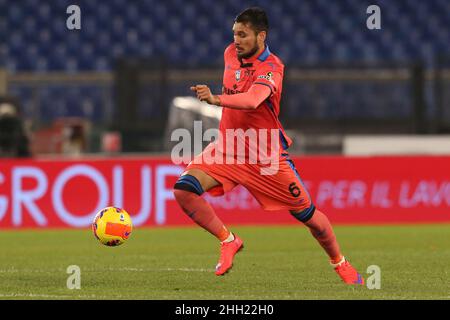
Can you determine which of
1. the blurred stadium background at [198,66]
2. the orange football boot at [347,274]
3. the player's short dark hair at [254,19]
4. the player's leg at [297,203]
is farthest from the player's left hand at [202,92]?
the blurred stadium background at [198,66]

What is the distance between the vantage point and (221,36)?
24.2 m

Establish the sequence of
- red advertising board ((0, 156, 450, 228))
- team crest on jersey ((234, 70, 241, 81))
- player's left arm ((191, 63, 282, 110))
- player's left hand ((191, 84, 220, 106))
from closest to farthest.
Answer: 1. player's left hand ((191, 84, 220, 106))
2. player's left arm ((191, 63, 282, 110))
3. team crest on jersey ((234, 70, 241, 81))
4. red advertising board ((0, 156, 450, 228))

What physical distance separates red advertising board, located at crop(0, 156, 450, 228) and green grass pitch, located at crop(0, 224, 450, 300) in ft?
1.64

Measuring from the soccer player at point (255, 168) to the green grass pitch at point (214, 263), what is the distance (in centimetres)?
51

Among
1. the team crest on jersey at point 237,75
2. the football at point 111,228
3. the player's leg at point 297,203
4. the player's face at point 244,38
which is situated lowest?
the football at point 111,228

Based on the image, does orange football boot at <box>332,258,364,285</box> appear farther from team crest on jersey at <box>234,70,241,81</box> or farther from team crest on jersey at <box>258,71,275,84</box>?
team crest on jersey at <box>234,70,241,81</box>

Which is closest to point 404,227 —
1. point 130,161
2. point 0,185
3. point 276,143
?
point 130,161

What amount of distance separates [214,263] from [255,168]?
2134 mm

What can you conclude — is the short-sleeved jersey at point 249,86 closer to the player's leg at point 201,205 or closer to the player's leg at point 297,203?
the player's leg at point 297,203

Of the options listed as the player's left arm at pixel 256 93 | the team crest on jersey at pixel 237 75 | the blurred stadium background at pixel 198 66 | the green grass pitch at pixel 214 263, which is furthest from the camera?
the blurred stadium background at pixel 198 66

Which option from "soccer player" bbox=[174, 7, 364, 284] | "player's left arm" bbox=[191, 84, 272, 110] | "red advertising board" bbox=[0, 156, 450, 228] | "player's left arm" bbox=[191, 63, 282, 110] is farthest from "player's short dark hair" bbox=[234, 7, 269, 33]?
"red advertising board" bbox=[0, 156, 450, 228]

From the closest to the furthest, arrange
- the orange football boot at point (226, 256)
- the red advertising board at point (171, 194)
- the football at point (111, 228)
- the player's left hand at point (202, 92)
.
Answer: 1. the player's left hand at point (202, 92)
2. the orange football boot at point (226, 256)
3. the football at point (111, 228)
4. the red advertising board at point (171, 194)

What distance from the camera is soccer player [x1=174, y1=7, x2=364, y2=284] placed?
871cm

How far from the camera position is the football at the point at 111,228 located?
31.0 ft
